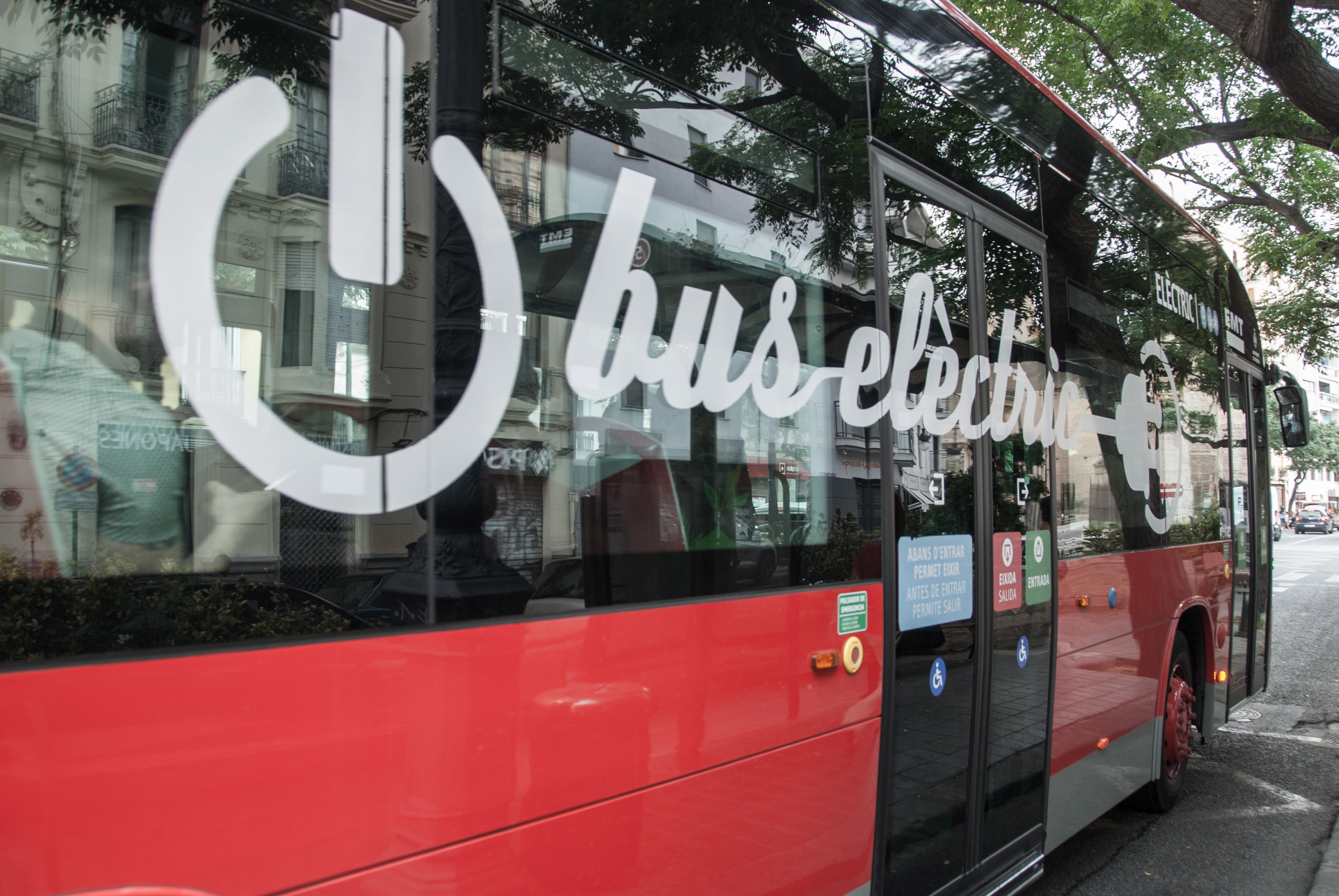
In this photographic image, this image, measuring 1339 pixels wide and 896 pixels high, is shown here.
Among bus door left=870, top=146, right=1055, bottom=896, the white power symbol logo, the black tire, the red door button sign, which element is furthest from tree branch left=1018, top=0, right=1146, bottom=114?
the white power symbol logo

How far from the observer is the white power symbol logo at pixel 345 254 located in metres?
1.40

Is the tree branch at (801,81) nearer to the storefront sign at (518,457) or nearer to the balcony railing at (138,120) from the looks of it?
the storefront sign at (518,457)

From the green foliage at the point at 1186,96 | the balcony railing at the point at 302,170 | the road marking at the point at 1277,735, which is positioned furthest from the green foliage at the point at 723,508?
the green foliage at the point at 1186,96

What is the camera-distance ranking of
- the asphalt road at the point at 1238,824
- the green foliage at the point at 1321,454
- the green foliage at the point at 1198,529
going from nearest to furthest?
the asphalt road at the point at 1238,824 → the green foliage at the point at 1198,529 → the green foliage at the point at 1321,454

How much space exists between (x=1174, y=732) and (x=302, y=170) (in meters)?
5.74

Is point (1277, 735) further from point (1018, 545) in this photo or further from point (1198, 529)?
point (1018, 545)

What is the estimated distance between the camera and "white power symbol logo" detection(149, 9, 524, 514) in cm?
140

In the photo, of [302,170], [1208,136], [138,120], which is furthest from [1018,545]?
[1208,136]

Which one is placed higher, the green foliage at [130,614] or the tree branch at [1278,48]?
the tree branch at [1278,48]

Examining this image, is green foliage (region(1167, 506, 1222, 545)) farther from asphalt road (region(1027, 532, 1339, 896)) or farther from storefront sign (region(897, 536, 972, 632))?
storefront sign (region(897, 536, 972, 632))

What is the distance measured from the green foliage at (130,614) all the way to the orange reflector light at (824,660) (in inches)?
56.3

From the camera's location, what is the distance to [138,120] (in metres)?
1.37

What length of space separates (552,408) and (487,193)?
17.6 inches

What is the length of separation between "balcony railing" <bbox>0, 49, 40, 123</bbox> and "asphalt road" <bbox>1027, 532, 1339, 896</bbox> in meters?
4.84
